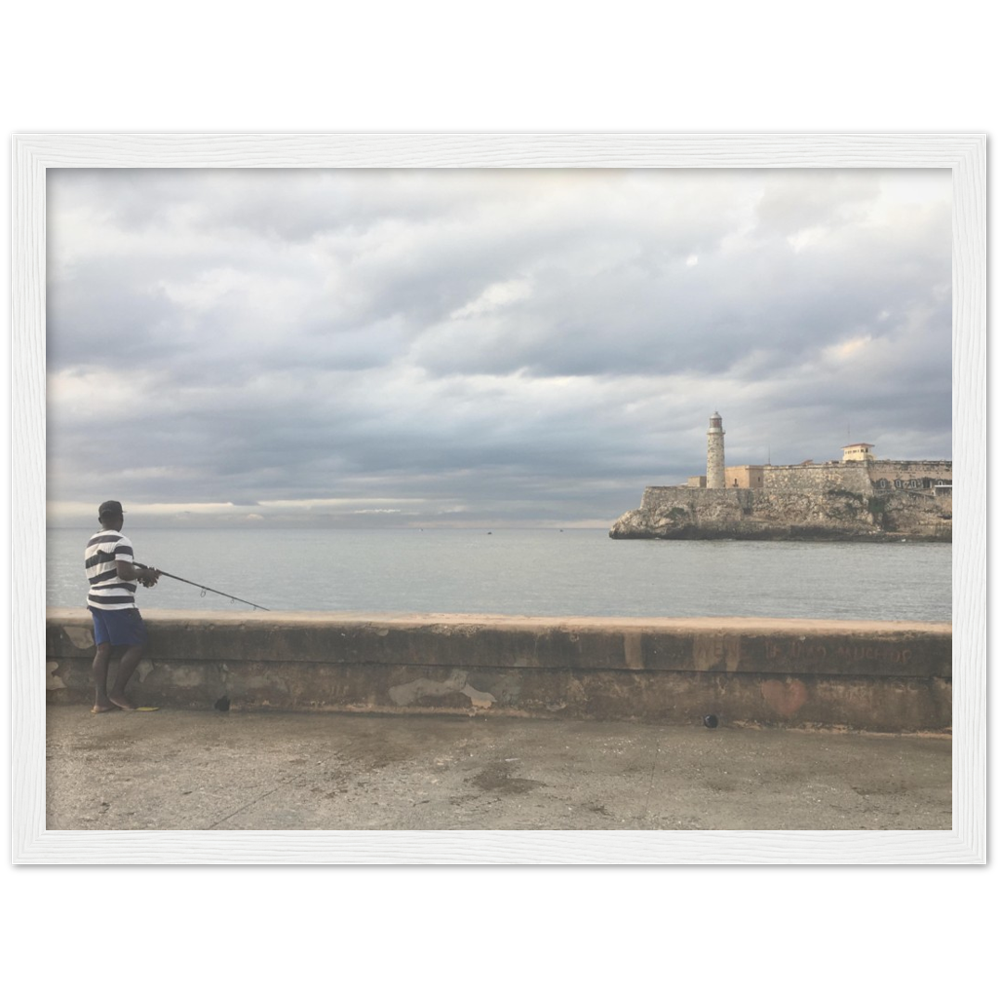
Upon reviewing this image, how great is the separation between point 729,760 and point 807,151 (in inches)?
99.2

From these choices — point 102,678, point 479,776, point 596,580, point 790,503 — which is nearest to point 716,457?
point 790,503

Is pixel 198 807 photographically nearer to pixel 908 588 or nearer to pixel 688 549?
pixel 908 588

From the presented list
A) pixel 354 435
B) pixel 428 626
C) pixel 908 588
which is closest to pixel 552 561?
pixel 354 435

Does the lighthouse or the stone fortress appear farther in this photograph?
the lighthouse

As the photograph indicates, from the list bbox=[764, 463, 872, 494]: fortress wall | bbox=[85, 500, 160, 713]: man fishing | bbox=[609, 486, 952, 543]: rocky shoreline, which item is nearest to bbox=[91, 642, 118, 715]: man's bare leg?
bbox=[85, 500, 160, 713]: man fishing

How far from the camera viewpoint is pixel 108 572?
4047mm

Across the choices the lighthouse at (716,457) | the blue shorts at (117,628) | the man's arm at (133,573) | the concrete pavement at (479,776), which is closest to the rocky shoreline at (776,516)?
the lighthouse at (716,457)

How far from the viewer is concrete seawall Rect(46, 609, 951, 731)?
12.1ft

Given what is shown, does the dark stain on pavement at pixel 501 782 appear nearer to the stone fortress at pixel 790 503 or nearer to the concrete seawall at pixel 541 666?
the concrete seawall at pixel 541 666

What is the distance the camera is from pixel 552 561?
2349 inches

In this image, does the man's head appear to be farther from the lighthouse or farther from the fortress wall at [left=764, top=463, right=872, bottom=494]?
the lighthouse

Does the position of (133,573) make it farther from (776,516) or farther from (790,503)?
(776,516)

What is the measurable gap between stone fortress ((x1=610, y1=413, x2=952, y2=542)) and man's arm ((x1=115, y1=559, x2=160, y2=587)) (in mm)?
36534

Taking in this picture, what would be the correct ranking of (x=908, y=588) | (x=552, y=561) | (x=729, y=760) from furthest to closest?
(x=552, y=561) < (x=908, y=588) < (x=729, y=760)
